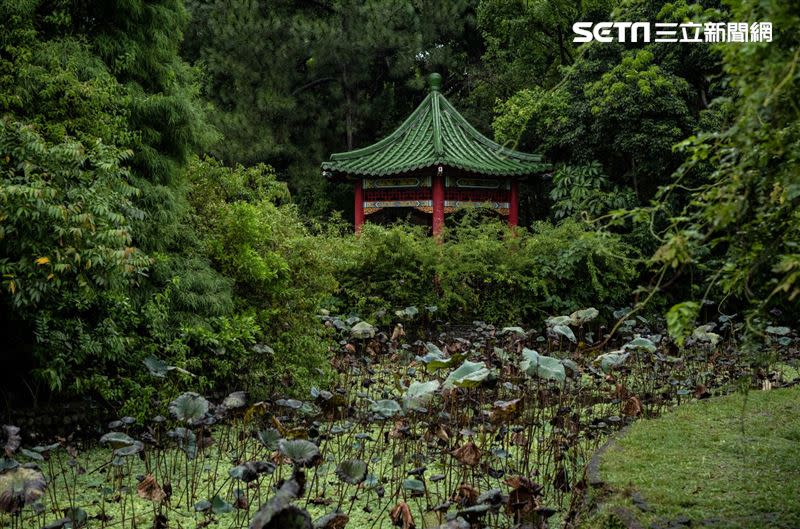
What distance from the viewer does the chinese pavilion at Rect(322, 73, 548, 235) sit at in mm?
13109

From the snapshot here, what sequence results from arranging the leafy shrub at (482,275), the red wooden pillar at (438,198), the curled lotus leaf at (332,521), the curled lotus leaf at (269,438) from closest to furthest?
the curled lotus leaf at (332,521), the curled lotus leaf at (269,438), the leafy shrub at (482,275), the red wooden pillar at (438,198)

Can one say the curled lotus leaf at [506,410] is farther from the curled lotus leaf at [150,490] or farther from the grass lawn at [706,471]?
the curled lotus leaf at [150,490]

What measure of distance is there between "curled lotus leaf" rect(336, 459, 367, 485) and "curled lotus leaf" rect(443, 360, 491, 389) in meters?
1.03

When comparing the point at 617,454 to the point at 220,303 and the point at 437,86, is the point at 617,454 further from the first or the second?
the point at 437,86

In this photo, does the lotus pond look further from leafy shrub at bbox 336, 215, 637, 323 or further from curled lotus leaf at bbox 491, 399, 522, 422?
leafy shrub at bbox 336, 215, 637, 323

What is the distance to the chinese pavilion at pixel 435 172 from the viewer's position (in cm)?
1311

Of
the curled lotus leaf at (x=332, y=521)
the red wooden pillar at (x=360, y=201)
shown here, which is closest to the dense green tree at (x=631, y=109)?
the red wooden pillar at (x=360, y=201)

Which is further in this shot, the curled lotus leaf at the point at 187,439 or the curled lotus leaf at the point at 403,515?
the curled lotus leaf at the point at 187,439

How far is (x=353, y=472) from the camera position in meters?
3.44

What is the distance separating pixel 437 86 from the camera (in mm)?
15406

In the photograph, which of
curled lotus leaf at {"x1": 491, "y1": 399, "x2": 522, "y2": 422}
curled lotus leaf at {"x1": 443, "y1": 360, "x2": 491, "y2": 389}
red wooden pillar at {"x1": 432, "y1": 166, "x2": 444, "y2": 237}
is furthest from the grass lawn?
red wooden pillar at {"x1": 432, "y1": 166, "x2": 444, "y2": 237}

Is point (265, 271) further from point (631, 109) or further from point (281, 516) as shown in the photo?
point (631, 109)

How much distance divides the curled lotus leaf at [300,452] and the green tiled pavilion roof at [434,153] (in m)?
9.72

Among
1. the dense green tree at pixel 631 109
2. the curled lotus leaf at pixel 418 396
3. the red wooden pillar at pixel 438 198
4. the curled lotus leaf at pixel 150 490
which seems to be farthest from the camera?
the red wooden pillar at pixel 438 198
